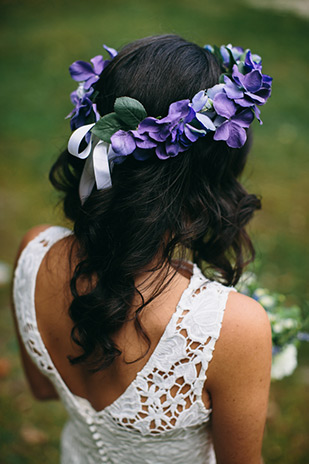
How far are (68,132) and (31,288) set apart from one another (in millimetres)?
2463

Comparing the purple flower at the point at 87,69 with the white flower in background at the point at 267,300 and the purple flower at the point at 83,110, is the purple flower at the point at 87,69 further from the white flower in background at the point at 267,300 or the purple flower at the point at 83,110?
the white flower in background at the point at 267,300

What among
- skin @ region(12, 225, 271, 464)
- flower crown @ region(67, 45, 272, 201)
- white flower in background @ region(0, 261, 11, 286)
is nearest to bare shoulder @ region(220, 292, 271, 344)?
skin @ region(12, 225, 271, 464)

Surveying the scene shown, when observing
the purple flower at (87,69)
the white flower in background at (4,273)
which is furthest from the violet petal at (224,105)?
the white flower in background at (4,273)

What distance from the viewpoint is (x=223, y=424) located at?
1.44 meters

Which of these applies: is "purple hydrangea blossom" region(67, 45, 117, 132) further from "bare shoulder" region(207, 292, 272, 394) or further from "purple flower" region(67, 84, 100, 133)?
"bare shoulder" region(207, 292, 272, 394)

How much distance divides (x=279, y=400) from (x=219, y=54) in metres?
2.52

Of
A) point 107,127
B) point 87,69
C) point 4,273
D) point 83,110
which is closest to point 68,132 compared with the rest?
point 4,273

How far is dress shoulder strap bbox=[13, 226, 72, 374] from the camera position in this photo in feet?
5.16

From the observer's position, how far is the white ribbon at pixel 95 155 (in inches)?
51.5

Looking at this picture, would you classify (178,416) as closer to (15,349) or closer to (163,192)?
(163,192)

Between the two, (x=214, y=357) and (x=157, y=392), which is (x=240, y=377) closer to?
(x=214, y=357)

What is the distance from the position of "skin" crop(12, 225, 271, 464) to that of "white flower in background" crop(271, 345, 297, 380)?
1.41ft

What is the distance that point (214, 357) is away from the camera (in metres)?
1.32

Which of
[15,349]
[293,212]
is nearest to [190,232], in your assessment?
[15,349]
